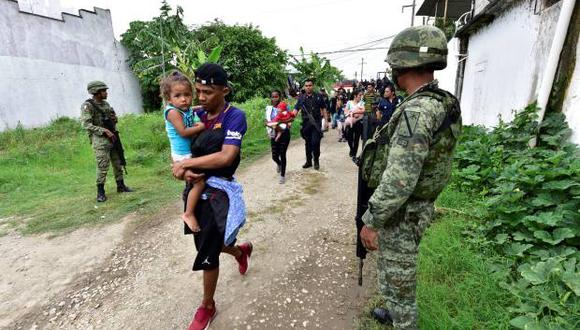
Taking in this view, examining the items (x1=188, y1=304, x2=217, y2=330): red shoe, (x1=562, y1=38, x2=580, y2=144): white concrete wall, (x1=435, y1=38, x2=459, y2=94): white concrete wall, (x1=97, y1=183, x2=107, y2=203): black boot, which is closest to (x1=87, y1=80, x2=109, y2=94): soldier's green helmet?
(x1=97, y1=183, x2=107, y2=203): black boot

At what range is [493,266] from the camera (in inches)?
103

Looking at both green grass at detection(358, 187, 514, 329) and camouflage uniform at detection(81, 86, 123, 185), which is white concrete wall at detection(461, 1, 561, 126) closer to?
green grass at detection(358, 187, 514, 329)

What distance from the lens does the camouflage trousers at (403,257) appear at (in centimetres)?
181

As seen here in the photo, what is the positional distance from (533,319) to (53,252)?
463 centimetres

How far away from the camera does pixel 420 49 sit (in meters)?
1.71

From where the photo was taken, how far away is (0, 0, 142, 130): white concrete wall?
488 inches

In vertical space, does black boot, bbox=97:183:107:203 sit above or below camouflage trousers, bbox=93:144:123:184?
below

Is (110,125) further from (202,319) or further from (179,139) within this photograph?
(202,319)

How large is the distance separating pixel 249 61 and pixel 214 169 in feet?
71.1

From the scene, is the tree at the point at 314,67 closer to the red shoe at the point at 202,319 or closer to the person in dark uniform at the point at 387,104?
the person in dark uniform at the point at 387,104

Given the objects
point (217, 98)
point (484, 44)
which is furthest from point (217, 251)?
point (484, 44)

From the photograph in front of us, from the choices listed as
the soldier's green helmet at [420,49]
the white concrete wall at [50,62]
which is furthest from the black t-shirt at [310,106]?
the white concrete wall at [50,62]

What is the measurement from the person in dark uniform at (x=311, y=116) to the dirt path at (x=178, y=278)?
7.13 ft

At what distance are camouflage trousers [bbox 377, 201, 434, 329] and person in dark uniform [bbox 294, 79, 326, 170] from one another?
16.1 feet
